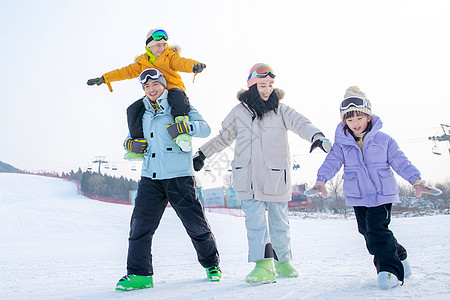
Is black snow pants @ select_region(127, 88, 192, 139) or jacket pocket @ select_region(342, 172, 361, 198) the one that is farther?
black snow pants @ select_region(127, 88, 192, 139)

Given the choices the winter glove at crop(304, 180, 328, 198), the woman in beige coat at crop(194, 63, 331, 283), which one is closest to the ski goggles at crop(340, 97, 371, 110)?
the woman in beige coat at crop(194, 63, 331, 283)

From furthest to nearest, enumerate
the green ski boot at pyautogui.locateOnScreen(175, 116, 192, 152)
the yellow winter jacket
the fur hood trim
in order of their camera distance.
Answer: the fur hood trim → the yellow winter jacket → the green ski boot at pyautogui.locateOnScreen(175, 116, 192, 152)

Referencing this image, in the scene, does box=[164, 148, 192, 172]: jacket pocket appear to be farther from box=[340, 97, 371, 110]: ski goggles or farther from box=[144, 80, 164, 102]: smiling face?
box=[340, 97, 371, 110]: ski goggles

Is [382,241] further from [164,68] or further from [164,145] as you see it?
[164,68]

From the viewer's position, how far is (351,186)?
233 centimetres

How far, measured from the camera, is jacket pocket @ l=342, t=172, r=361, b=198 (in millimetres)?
2300

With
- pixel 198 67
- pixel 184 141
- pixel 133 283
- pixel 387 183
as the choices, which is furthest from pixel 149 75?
pixel 387 183

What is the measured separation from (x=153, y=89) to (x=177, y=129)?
49 centimetres

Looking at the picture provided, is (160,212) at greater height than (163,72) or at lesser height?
lesser

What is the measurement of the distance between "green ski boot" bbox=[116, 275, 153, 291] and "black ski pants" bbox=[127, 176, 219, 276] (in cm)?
10

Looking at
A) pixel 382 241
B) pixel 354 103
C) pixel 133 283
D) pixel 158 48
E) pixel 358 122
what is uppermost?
pixel 158 48

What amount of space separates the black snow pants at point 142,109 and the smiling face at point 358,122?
4.40ft

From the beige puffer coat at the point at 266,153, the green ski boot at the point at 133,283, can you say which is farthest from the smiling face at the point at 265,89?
the green ski boot at the point at 133,283

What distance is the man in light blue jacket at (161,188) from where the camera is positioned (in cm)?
Result: 266
